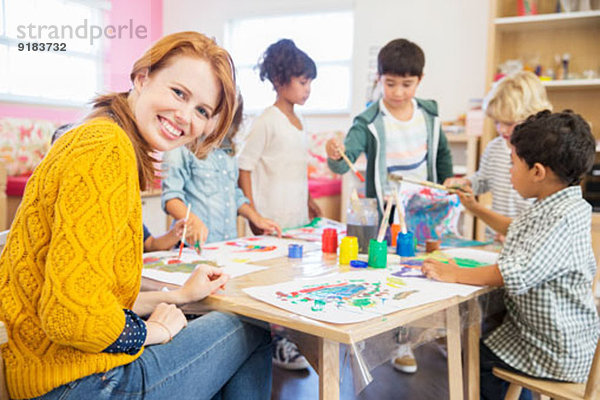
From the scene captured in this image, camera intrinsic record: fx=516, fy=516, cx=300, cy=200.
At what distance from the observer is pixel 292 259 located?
1337mm

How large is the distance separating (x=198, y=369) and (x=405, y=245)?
71 centimetres

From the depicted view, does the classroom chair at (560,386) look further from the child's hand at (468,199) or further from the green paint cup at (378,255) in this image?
the child's hand at (468,199)

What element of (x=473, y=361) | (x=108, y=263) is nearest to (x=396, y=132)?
(x=473, y=361)

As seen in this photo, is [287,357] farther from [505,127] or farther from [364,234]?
[505,127]

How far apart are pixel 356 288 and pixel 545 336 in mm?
527

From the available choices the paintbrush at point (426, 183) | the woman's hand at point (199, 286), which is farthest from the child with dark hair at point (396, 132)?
the woman's hand at point (199, 286)

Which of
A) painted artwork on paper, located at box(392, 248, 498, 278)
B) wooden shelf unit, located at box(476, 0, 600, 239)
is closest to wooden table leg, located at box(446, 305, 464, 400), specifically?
painted artwork on paper, located at box(392, 248, 498, 278)

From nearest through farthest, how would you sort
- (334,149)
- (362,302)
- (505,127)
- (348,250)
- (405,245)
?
(362,302), (348,250), (405,245), (334,149), (505,127)

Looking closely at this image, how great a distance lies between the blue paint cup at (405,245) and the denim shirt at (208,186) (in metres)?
0.67

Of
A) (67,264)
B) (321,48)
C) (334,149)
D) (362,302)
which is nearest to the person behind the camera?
(67,264)

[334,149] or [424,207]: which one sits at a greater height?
[334,149]

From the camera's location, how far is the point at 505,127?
1838 mm

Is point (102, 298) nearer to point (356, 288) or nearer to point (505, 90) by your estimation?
point (356, 288)

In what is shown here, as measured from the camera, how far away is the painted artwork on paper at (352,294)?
89cm
